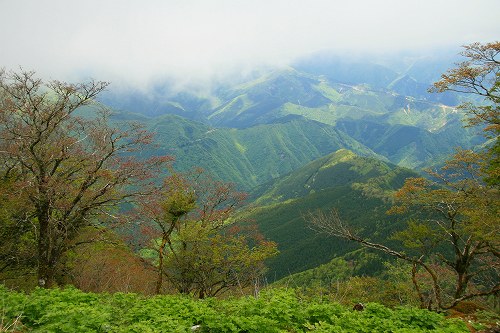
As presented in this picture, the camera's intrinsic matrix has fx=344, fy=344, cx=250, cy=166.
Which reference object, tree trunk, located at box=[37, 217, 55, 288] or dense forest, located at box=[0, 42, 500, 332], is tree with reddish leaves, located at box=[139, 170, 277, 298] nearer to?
dense forest, located at box=[0, 42, 500, 332]

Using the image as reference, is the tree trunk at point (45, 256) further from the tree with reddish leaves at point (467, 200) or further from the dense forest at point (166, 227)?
the tree with reddish leaves at point (467, 200)

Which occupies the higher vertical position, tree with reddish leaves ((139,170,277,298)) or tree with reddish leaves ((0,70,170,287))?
tree with reddish leaves ((0,70,170,287))

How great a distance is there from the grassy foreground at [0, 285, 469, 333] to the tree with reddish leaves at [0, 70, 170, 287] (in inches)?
353

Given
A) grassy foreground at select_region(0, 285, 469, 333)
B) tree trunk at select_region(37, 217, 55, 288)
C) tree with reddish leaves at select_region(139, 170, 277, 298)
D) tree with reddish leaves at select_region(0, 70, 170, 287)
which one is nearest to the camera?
grassy foreground at select_region(0, 285, 469, 333)

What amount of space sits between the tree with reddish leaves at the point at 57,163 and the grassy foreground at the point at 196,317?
898 cm

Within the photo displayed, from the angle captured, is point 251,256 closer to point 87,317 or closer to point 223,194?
point 223,194

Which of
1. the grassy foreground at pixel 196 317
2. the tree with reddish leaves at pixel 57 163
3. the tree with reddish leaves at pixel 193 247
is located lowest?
the tree with reddish leaves at pixel 193 247

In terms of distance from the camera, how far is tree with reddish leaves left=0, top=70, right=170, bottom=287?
22.5 metres

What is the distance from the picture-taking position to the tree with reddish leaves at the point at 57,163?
2245cm

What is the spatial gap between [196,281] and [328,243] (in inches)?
6693

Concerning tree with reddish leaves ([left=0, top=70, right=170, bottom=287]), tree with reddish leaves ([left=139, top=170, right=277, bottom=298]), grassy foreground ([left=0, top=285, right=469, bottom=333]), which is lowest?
tree with reddish leaves ([left=139, top=170, right=277, bottom=298])

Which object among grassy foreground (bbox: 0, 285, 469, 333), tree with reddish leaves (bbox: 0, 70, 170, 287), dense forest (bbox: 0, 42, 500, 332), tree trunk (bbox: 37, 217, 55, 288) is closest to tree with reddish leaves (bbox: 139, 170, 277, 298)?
dense forest (bbox: 0, 42, 500, 332)

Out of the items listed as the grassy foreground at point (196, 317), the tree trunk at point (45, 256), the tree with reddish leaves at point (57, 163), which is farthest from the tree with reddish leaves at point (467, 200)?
the tree trunk at point (45, 256)

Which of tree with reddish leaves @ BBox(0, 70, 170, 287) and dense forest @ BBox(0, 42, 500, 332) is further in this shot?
tree with reddish leaves @ BBox(0, 70, 170, 287)
